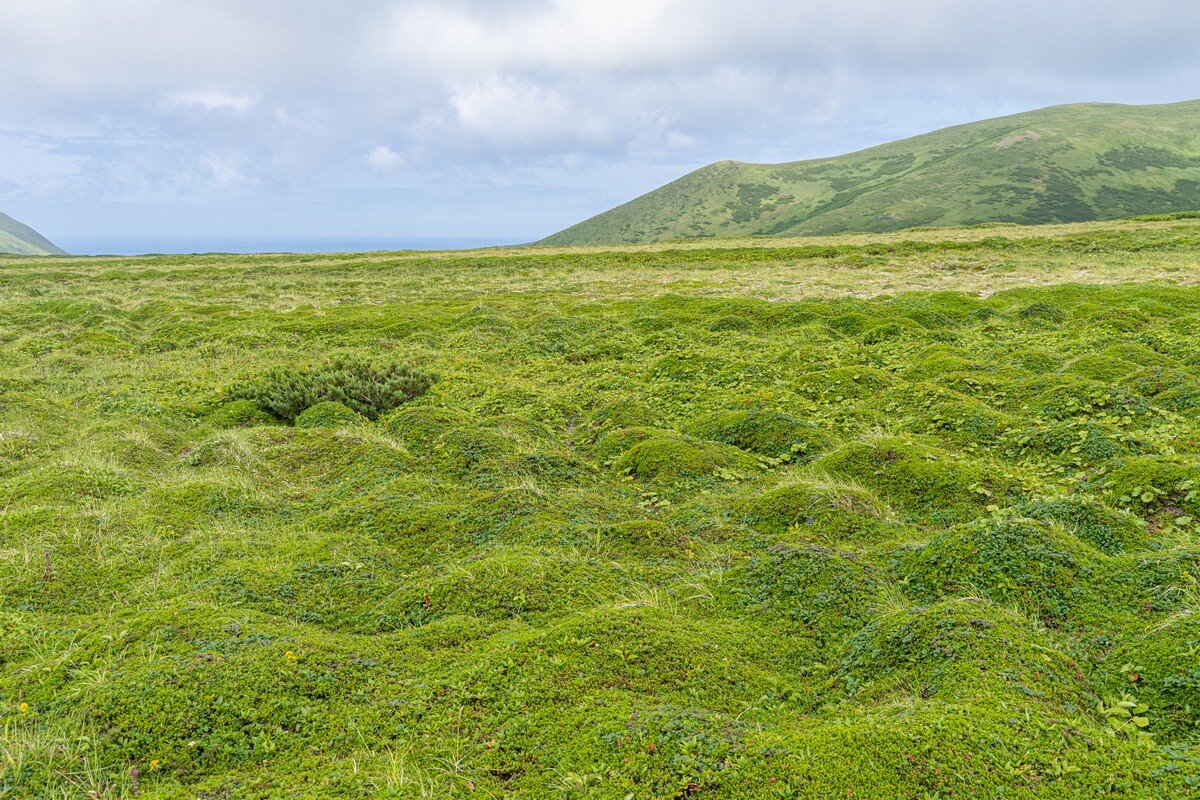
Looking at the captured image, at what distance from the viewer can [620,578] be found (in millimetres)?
7762

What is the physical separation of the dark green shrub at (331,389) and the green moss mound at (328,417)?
609mm

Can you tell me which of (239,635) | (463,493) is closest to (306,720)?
(239,635)

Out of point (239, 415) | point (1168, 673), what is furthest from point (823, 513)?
point (239, 415)

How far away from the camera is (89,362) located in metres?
23.2

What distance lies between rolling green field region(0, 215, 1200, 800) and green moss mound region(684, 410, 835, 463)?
0.07 metres

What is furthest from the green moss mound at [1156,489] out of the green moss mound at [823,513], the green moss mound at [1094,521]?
the green moss mound at [823,513]

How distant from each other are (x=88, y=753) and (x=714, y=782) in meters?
4.79

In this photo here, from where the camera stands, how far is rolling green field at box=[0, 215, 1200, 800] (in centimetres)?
462

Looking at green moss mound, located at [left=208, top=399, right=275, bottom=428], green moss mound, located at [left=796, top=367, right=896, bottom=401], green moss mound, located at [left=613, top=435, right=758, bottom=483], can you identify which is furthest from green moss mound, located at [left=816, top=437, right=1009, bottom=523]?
green moss mound, located at [left=208, top=399, right=275, bottom=428]

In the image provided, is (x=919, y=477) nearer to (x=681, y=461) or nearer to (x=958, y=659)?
(x=681, y=461)

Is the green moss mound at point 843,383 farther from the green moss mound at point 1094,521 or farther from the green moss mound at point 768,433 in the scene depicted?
the green moss mound at point 1094,521

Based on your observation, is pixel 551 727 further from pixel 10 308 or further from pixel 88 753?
pixel 10 308

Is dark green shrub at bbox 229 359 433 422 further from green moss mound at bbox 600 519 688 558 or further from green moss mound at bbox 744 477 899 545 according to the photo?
green moss mound at bbox 744 477 899 545

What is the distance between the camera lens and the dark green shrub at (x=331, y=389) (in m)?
16.6
